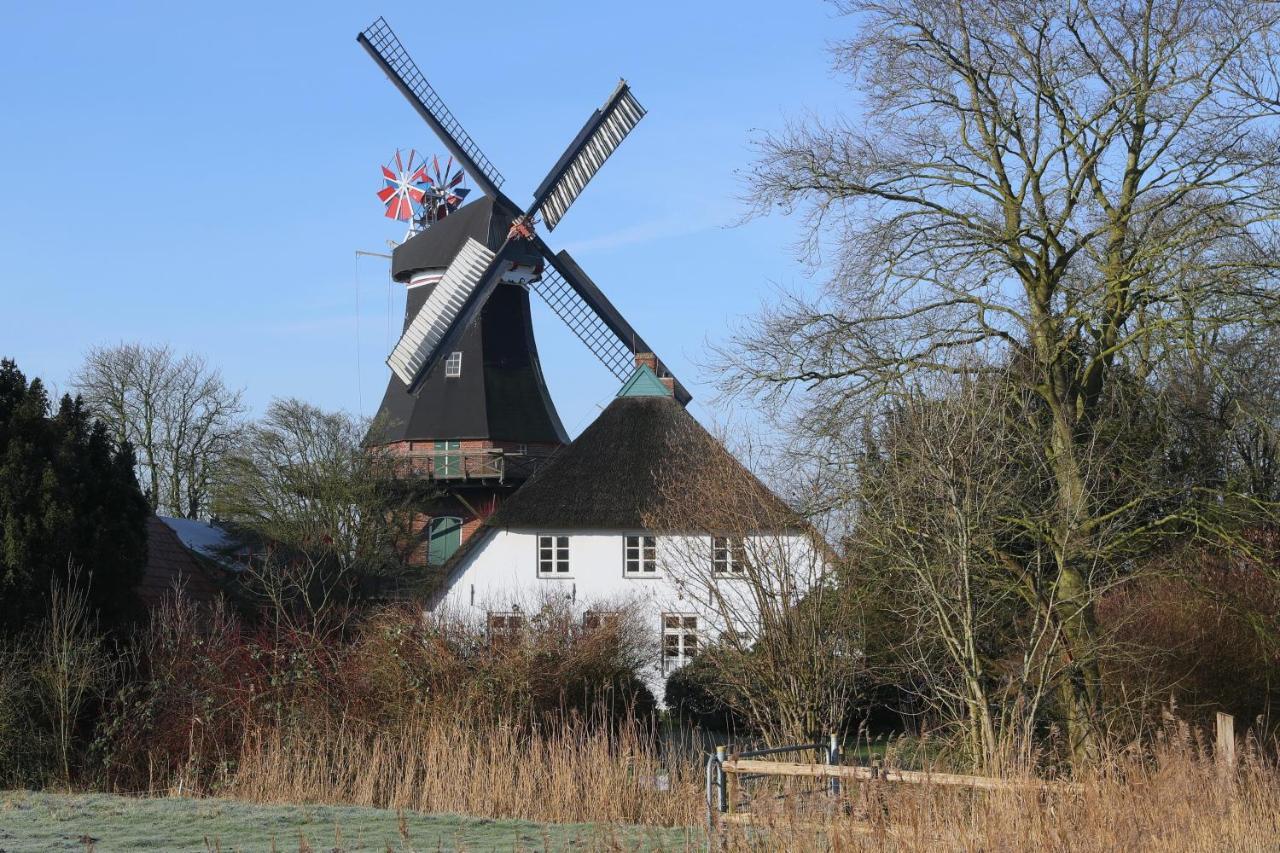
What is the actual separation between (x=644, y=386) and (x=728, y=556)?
53.1 ft

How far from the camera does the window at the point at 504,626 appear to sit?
15586mm

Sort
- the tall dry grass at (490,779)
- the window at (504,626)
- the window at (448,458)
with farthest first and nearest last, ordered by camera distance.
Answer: the window at (448,458)
the window at (504,626)
the tall dry grass at (490,779)

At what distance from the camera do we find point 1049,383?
14031 mm

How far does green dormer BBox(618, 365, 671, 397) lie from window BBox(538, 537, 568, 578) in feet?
13.1

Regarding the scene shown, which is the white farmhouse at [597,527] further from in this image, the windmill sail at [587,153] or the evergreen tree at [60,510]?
the evergreen tree at [60,510]

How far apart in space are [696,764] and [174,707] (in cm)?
567

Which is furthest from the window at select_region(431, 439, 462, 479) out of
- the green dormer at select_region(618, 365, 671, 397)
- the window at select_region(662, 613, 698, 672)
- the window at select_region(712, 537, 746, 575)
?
the window at select_region(712, 537, 746, 575)

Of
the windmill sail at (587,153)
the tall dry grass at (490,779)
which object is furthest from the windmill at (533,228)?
the tall dry grass at (490,779)

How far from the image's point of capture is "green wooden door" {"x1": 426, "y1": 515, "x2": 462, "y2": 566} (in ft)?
116

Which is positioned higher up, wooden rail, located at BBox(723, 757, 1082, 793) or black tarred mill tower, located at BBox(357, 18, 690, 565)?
black tarred mill tower, located at BBox(357, 18, 690, 565)

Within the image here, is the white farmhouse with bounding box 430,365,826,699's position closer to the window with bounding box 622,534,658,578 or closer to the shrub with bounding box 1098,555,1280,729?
the window with bounding box 622,534,658,578

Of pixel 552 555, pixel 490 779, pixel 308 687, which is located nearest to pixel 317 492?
pixel 552 555

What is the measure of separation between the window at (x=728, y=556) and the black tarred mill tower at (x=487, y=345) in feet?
59.6

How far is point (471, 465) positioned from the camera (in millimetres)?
33938
